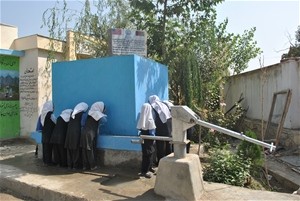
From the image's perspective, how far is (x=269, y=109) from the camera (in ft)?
29.4

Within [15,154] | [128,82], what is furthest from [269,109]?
[15,154]

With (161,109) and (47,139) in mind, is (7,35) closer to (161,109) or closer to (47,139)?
(47,139)

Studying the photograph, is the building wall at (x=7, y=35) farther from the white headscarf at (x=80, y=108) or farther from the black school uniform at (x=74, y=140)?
the black school uniform at (x=74, y=140)

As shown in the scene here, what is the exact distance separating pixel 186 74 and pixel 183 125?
493cm

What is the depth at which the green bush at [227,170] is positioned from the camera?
4738mm

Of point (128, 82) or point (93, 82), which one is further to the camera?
point (93, 82)

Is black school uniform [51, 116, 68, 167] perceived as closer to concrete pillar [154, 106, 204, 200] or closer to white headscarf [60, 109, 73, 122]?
white headscarf [60, 109, 73, 122]

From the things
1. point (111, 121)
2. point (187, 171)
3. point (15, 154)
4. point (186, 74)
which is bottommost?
point (15, 154)

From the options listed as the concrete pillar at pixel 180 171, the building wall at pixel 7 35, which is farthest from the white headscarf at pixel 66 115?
the building wall at pixel 7 35

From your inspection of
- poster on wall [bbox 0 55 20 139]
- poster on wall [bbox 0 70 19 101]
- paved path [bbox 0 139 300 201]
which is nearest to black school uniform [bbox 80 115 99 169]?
paved path [bbox 0 139 300 201]

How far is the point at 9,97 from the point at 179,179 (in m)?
7.99

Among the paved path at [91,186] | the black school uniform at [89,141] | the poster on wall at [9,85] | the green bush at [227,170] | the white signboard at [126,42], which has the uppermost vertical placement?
the white signboard at [126,42]

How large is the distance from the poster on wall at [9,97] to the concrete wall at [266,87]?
7767mm

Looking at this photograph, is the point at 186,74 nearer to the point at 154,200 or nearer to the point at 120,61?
the point at 120,61
